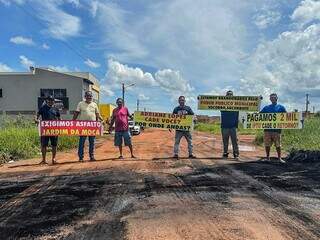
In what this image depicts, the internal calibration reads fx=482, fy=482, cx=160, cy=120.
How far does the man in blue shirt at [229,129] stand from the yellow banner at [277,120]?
69 cm

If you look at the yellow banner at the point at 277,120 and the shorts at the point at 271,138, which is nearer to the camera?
the shorts at the point at 271,138

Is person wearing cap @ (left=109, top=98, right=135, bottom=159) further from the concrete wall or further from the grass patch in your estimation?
the concrete wall

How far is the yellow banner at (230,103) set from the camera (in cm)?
1530

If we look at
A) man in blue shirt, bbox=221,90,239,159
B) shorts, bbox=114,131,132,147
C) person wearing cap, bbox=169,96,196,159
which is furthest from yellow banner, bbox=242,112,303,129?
shorts, bbox=114,131,132,147

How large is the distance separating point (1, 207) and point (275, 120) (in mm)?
9272

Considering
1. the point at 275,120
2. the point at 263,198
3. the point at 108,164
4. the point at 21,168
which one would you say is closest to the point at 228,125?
the point at 275,120

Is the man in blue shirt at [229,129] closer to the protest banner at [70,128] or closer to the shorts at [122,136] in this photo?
the shorts at [122,136]

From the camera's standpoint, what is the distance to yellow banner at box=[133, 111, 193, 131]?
47.5 ft

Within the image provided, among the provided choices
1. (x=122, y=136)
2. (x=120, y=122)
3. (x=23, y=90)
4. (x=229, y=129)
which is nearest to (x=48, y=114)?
(x=120, y=122)

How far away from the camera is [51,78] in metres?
59.2

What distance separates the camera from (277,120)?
45.9 feet

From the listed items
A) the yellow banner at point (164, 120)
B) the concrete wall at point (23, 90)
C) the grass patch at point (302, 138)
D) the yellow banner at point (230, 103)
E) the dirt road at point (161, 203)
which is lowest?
the dirt road at point (161, 203)

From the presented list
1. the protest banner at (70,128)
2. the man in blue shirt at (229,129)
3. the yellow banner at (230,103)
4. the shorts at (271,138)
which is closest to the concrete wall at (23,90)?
the yellow banner at (230,103)

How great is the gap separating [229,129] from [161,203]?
7.96 m
